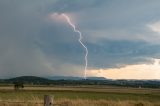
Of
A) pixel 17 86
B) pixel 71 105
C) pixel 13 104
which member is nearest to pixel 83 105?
pixel 71 105

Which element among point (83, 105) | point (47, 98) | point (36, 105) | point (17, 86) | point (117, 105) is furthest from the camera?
point (17, 86)

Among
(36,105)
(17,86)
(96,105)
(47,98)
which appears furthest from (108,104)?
(17,86)

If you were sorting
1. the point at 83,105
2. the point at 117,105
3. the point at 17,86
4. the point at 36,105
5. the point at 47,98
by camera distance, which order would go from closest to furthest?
1. the point at 47,98
2. the point at 36,105
3. the point at 83,105
4. the point at 117,105
5. the point at 17,86

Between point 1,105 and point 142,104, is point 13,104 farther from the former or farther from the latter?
point 142,104

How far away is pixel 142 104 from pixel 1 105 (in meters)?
9.30

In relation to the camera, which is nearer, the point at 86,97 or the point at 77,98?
the point at 77,98

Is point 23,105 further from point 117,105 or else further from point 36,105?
point 117,105

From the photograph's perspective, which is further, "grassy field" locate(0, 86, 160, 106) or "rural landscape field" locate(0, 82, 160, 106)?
"grassy field" locate(0, 86, 160, 106)

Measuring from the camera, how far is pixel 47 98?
46.2 feet

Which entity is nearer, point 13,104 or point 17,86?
point 13,104

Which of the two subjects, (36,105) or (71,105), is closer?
(36,105)

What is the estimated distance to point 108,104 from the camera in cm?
2188

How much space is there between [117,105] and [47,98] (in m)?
7.73

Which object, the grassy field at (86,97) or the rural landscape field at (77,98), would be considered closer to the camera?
the rural landscape field at (77,98)
